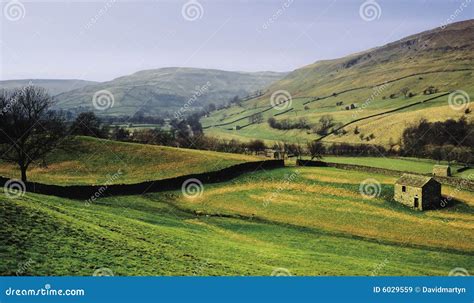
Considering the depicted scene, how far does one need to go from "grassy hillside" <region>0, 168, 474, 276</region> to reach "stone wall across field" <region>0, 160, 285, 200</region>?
2091 millimetres

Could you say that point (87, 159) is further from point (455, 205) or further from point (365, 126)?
point (365, 126)

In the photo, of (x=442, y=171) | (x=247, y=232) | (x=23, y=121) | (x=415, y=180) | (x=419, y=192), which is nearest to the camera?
(x=247, y=232)

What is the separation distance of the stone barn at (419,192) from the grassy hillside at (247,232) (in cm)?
153

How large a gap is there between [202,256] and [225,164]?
1648 inches

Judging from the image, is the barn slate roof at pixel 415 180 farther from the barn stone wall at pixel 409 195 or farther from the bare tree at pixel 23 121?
the bare tree at pixel 23 121

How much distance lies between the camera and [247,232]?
37.8 m

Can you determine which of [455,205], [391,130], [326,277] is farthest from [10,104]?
[391,130]

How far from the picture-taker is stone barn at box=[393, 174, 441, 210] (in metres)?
48.2

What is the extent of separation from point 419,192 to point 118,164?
143 feet

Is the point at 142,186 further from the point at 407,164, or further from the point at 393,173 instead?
the point at 407,164

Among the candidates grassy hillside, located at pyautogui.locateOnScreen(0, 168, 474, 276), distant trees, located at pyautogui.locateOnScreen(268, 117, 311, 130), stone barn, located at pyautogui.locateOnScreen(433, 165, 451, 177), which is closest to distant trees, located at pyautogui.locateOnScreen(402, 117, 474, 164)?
stone barn, located at pyautogui.locateOnScreen(433, 165, 451, 177)

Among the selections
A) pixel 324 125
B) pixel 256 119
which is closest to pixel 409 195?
pixel 324 125

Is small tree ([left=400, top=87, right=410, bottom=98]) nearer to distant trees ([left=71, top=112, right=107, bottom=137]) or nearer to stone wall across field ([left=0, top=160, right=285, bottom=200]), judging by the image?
stone wall across field ([left=0, top=160, right=285, bottom=200])

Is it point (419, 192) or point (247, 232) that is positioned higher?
point (419, 192)
